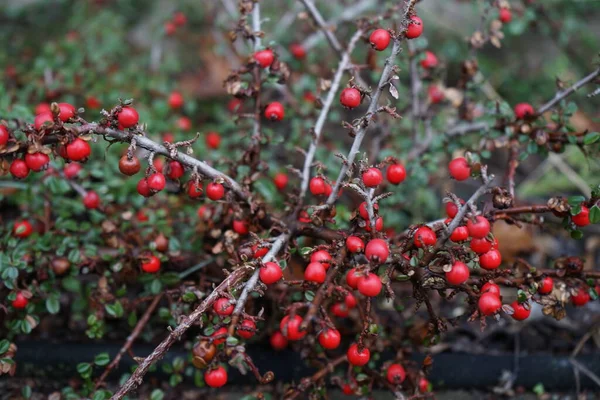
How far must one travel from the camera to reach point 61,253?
250cm

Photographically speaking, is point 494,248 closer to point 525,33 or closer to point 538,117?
point 538,117

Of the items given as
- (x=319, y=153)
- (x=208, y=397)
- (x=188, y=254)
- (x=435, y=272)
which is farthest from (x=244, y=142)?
(x=435, y=272)

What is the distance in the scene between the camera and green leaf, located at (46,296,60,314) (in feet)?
7.95

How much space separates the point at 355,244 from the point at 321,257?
0.46ft

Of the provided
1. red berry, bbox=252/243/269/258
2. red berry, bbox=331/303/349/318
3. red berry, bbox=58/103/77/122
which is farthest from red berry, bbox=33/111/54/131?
red berry, bbox=331/303/349/318

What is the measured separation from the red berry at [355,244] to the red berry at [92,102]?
8.23 feet

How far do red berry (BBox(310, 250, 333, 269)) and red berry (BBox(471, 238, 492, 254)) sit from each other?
0.51m

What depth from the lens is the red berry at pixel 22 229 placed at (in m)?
2.54

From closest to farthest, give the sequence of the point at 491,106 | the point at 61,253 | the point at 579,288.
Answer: the point at 579,288 < the point at 61,253 < the point at 491,106

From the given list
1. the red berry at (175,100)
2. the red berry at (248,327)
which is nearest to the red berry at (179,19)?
the red berry at (175,100)

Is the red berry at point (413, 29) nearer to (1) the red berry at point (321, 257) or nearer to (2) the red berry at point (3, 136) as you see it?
(1) the red berry at point (321, 257)

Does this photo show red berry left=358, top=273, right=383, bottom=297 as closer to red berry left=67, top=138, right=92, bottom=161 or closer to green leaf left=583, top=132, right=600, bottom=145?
red berry left=67, top=138, right=92, bottom=161

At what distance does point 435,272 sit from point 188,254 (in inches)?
53.5

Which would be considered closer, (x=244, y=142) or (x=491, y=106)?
(x=491, y=106)
